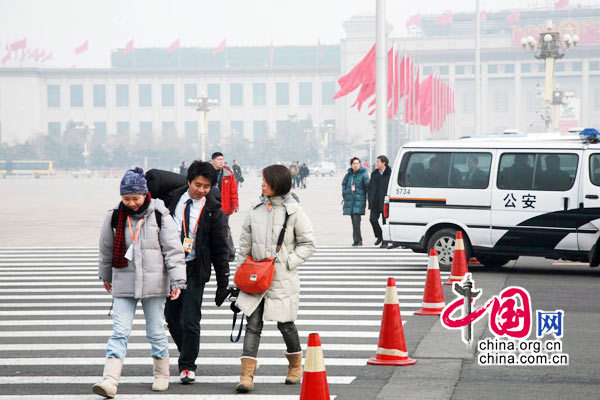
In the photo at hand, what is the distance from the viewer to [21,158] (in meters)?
113

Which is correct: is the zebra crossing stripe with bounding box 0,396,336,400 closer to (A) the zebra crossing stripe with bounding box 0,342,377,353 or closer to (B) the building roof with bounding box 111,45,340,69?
(A) the zebra crossing stripe with bounding box 0,342,377,353

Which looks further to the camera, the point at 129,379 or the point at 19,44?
the point at 19,44

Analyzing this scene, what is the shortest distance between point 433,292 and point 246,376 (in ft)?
13.0

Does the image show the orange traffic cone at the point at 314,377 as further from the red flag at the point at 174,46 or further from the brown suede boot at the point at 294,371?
the red flag at the point at 174,46

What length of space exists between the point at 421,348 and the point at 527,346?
34.6 inches

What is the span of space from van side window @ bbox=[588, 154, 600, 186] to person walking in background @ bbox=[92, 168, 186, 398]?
27.1 feet

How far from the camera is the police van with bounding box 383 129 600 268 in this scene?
14055 millimetres

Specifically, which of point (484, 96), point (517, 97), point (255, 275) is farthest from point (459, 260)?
point (517, 97)

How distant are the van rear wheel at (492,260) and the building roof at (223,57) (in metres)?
151

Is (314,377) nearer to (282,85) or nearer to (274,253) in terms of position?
(274,253)

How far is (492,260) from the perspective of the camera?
1551 cm

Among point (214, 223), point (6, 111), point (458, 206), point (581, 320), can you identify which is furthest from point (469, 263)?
point (6, 111)

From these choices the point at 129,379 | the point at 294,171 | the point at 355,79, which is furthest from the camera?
the point at 294,171

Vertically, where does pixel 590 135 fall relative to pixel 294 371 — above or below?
above
